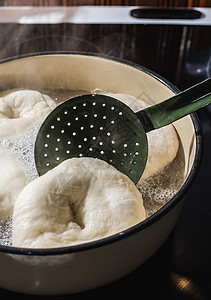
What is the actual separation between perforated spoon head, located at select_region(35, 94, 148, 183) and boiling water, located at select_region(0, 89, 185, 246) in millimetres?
51

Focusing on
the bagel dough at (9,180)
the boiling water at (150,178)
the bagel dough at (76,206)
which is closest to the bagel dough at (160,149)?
the boiling water at (150,178)

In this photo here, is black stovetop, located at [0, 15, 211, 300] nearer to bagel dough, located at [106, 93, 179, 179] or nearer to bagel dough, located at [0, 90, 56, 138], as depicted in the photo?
bagel dough, located at [106, 93, 179, 179]

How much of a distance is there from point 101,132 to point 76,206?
0.60 feet

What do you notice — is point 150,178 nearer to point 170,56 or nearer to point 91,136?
point 91,136

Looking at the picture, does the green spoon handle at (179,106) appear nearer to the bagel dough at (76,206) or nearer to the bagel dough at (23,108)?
the bagel dough at (76,206)

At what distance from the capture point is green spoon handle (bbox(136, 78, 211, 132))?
2.36ft

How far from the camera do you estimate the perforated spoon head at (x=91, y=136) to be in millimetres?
762

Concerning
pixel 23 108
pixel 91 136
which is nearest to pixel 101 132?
pixel 91 136

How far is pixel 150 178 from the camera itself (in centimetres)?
83

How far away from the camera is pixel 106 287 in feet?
2.10

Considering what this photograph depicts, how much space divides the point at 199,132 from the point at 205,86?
0.11 m

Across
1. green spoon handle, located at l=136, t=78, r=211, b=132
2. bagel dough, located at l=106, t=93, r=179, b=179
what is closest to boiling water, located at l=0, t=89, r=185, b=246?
bagel dough, located at l=106, t=93, r=179, b=179

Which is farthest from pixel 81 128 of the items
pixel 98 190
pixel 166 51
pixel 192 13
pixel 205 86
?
pixel 192 13

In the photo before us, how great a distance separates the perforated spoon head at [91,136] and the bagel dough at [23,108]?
0.14 m
